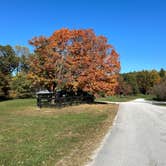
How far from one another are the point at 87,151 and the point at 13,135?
360cm

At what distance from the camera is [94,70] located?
27953 mm

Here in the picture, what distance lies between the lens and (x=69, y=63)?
27.5 meters

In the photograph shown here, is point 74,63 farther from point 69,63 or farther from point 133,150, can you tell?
point 133,150

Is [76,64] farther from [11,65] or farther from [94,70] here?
[11,65]

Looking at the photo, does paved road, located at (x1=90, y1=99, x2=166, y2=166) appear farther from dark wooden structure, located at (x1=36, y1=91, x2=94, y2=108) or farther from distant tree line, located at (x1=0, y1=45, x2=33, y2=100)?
distant tree line, located at (x1=0, y1=45, x2=33, y2=100)

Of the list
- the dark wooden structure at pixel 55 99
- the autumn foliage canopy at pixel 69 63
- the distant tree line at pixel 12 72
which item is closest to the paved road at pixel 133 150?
the dark wooden structure at pixel 55 99

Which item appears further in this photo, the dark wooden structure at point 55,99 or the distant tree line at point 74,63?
the distant tree line at point 74,63

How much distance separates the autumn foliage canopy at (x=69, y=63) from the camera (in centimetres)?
2736

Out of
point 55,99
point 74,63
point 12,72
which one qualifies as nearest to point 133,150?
point 55,99

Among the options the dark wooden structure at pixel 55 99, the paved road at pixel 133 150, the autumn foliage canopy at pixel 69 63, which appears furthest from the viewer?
the autumn foliage canopy at pixel 69 63

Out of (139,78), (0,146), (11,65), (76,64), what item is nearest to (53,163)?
(0,146)

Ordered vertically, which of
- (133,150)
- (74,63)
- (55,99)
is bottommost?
(133,150)

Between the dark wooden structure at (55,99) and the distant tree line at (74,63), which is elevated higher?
the distant tree line at (74,63)

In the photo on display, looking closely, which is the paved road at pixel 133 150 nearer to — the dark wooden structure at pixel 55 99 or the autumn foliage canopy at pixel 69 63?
the dark wooden structure at pixel 55 99
